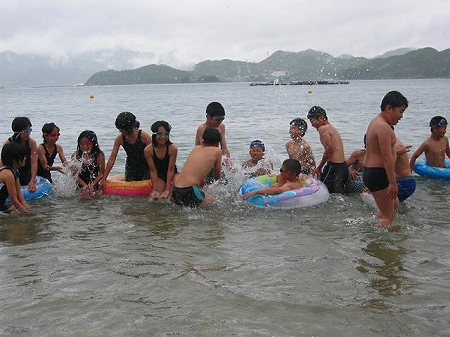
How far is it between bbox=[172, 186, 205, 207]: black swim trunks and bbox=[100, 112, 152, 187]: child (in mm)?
1380

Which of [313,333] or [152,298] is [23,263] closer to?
[152,298]

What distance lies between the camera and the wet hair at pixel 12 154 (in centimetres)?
640

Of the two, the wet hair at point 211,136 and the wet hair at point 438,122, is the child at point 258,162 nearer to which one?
the wet hair at point 211,136

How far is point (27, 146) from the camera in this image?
7.62 m

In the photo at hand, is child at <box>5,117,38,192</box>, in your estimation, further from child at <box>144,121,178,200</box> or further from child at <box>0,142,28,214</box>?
child at <box>144,121,178,200</box>

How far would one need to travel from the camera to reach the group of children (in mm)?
5641

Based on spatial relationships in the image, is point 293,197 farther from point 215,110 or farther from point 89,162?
point 89,162

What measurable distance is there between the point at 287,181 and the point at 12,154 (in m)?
3.94


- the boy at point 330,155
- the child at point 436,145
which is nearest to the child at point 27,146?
the boy at point 330,155

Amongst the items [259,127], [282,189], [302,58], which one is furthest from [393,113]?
[302,58]

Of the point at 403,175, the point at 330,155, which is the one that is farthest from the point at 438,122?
the point at 403,175


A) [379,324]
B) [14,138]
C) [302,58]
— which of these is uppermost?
[302,58]

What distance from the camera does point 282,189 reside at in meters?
7.11

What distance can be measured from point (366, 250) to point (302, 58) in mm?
130807
